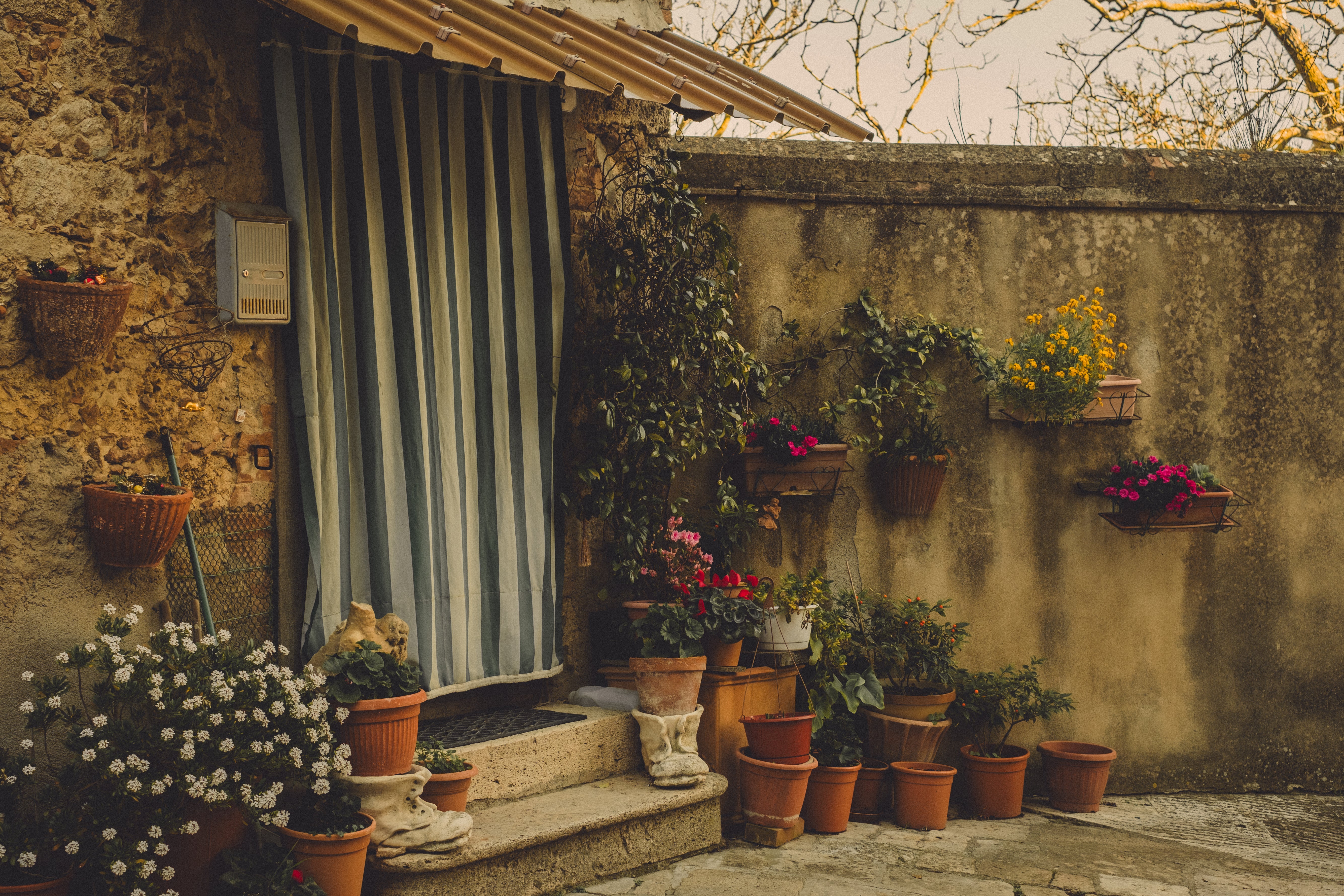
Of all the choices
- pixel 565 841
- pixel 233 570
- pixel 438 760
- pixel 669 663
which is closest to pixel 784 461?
pixel 669 663

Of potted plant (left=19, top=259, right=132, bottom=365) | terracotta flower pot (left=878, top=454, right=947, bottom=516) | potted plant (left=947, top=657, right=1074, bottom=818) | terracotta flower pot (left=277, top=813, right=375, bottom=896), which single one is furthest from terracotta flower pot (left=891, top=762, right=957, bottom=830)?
potted plant (left=19, top=259, right=132, bottom=365)

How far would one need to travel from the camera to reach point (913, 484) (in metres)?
5.50

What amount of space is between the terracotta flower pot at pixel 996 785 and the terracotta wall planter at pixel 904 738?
28 cm

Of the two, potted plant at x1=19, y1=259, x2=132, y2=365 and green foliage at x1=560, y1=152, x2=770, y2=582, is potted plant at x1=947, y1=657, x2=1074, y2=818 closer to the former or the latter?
green foliage at x1=560, y1=152, x2=770, y2=582

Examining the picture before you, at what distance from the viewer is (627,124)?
5254mm

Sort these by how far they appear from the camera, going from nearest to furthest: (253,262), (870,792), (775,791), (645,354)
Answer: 1. (253,262)
2. (775,791)
3. (645,354)
4. (870,792)

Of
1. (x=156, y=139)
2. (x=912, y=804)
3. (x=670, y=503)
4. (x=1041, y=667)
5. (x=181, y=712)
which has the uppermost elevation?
(x=156, y=139)

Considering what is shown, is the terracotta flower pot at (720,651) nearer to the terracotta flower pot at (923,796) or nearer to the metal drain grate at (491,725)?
the metal drain grate at (491,725)

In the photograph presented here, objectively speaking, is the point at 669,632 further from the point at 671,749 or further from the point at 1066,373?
the point at 1066,373

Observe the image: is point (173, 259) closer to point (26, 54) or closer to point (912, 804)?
point (26, 54)

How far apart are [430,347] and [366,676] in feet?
4.68

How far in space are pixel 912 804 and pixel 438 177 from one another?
11.5ft

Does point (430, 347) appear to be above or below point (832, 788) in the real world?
above

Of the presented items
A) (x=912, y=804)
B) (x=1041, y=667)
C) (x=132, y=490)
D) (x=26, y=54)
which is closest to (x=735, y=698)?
(x=912, y=804)
